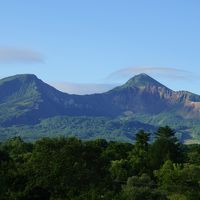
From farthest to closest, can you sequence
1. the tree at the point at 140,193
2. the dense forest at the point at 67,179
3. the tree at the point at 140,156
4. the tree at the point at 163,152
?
the tree at the point at 163,152
the tree at the point at 140,156
the tree at the point at 140,193
the dense forest at the point at 67,179

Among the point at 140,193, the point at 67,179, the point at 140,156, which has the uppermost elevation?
the point at 140,156

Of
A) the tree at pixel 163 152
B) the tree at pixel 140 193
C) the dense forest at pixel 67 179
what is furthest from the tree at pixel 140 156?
the tree at pixel 140 193

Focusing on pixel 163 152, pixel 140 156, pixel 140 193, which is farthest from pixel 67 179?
pixel 163 152

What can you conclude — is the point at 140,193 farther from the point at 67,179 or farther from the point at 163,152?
the point at 163,152

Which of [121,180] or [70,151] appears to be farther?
[121,180]

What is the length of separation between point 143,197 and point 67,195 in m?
13.9

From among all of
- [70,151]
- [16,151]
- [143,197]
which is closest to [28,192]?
[70,151]

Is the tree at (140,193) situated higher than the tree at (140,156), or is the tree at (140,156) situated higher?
the tree at (140,156)

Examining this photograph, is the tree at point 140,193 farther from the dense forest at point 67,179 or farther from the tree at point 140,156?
the tree at point 140,156

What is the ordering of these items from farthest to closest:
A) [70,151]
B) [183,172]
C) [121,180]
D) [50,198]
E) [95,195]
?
[121,180] < [183,172] < [70,151] < [50,198] < [95,195]

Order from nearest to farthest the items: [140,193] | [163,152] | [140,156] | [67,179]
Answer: [67,179], [140,193], [163,152], [140,156]

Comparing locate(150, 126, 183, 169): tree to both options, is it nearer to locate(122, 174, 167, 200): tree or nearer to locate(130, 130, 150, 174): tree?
locate(130, 130, 150, 174): tree

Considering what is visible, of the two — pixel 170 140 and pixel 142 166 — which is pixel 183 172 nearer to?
pixel 142 166

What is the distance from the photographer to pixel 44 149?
76500 mm
